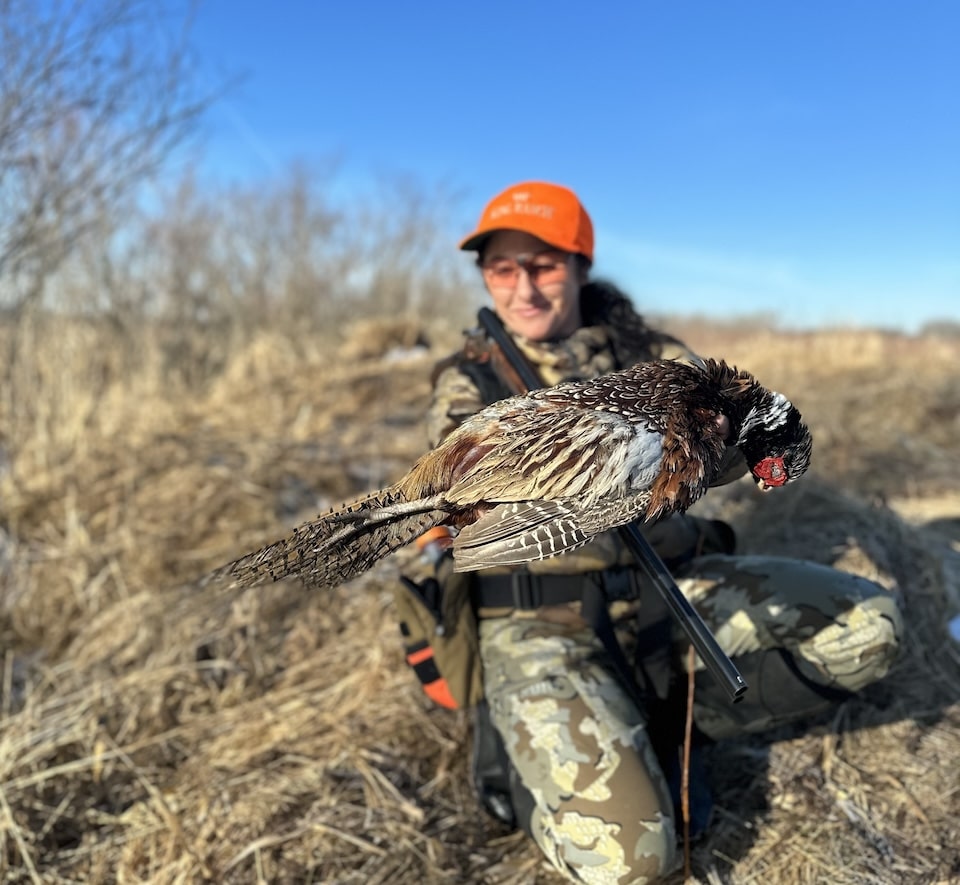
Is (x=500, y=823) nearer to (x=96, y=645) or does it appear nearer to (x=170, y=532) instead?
(x=96, y=645)

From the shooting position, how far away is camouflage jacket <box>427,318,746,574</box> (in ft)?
8.71

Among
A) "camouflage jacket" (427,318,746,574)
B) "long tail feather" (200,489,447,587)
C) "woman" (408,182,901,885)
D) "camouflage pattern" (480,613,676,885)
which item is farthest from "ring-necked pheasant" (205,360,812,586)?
"camouflage pattern" (480,613,676,885)

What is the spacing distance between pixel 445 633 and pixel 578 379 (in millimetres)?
1056

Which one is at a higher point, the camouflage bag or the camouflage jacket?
the camouflage jacket

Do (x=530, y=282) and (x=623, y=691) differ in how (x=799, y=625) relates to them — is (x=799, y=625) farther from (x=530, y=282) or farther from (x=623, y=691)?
(x=530, y=282)

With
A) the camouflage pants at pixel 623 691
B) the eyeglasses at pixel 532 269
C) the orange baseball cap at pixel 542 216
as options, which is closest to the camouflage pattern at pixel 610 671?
the camouflage pants at pixel 623 691

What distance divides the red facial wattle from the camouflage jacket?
559 millimetres

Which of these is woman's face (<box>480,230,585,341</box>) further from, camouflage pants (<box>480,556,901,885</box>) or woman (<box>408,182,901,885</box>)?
camouflage pants (<box>480,556,901,885</box>)

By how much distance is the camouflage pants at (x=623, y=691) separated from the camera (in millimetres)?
2201

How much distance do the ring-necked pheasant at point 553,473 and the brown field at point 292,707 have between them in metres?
1.26

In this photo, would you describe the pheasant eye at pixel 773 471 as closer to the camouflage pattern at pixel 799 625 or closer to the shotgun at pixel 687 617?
the shotgun at pixel 687 617

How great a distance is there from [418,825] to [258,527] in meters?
2.68

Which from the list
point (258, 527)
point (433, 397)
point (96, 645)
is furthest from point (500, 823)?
point (258, 527)

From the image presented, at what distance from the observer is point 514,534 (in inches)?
70.5
